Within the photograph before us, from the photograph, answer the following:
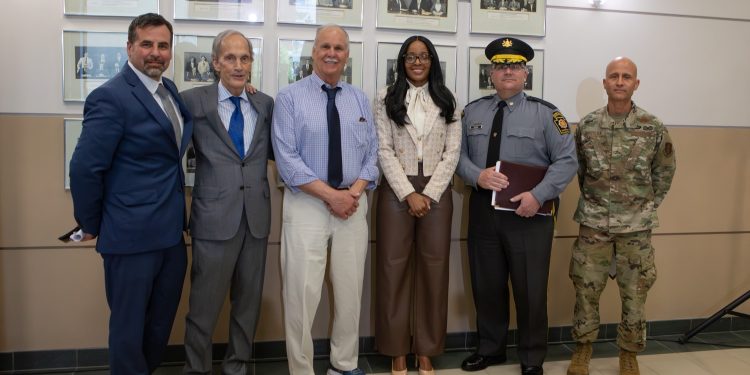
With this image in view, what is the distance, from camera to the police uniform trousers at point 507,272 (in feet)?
10.3

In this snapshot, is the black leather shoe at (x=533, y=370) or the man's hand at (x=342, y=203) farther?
the black leather shoe at (x=533, y=370)

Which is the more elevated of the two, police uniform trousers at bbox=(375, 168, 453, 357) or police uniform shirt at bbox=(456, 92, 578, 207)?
police uniform shirt at bbox=(456, 92, 578, 207)

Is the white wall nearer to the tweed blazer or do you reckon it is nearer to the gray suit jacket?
the tweed blazer

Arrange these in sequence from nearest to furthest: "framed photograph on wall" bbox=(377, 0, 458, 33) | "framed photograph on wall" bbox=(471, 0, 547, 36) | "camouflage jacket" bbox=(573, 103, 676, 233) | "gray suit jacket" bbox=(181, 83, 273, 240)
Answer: "gray suit jacket" bbox=(181, 83, 273, 240), "camouflage jacket" bbox=(573, 103, 676, 233), "framed photograph on wall" bbox=(377, 0, 458, 33), "framed photograph on wall" bbox=(471, 0, 547, 36)

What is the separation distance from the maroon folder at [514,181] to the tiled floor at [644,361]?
1.01 m

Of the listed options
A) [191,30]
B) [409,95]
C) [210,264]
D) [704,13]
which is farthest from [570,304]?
[191,30]

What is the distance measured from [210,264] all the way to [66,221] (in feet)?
3.51

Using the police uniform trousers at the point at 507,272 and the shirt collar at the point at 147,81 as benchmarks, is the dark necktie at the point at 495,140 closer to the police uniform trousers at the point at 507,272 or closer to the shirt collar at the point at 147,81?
the police uniform trousers at the point at 507,272

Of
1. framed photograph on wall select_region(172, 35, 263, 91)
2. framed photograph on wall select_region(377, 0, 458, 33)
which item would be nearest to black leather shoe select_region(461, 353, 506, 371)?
framed photograph on wall select_region(377, 0, 458, 33)

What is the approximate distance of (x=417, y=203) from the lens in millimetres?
3006

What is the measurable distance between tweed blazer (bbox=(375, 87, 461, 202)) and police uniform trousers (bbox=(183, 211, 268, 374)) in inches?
30.7

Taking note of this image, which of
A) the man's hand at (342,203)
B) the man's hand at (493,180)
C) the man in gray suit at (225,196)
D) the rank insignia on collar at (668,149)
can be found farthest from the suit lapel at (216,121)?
the rank insignia on collar at (668,149)

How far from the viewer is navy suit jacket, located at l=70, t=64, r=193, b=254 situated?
89.7 inches

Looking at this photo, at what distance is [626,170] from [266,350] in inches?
92.5
